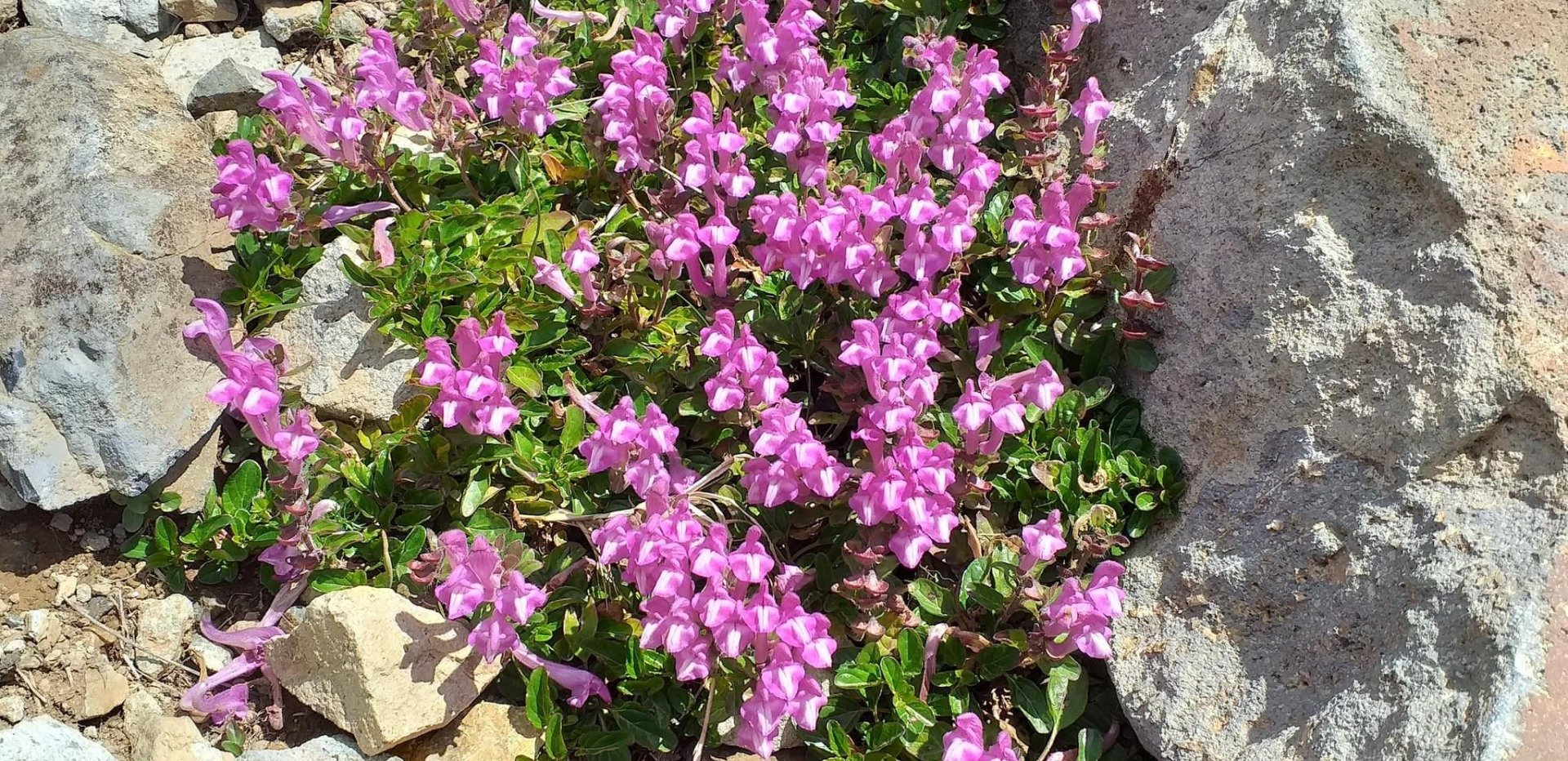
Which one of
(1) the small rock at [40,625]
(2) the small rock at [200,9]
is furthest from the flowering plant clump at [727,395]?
(2) the small rock at [200,9]

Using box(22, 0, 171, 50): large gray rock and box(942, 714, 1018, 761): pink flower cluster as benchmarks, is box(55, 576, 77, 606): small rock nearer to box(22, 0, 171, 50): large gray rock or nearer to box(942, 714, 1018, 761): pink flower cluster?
box(22, 0, 171, 50): large gray rock

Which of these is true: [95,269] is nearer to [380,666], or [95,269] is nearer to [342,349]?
[342,349]

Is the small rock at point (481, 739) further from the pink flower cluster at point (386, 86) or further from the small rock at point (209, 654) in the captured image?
the pink flower cluster at point (386, 86)

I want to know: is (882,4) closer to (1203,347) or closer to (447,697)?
(1203,347)

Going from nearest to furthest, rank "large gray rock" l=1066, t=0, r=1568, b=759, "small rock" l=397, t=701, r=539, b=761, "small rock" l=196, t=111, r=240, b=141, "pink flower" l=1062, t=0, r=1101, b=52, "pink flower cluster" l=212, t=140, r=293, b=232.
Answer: "large gray rock" l=1066, t=0, r=1568, b=759
"small rock" l=397, t=701, r=539, b=761
"pink flower cluster" l=212, t=140, r=293, b=232
"pink flower" l=1062, t=0, r=1101, b=52
"small rock" l=196, t=111, r=240, b=141

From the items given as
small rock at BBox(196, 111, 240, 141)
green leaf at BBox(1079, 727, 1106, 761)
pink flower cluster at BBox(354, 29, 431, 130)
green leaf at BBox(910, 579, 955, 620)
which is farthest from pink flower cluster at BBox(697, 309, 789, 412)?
small rock at BBox(196, 111, 240, 141)

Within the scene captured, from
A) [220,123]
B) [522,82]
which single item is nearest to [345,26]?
[220,123]

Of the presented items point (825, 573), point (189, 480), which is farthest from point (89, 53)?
point (825, 573)
